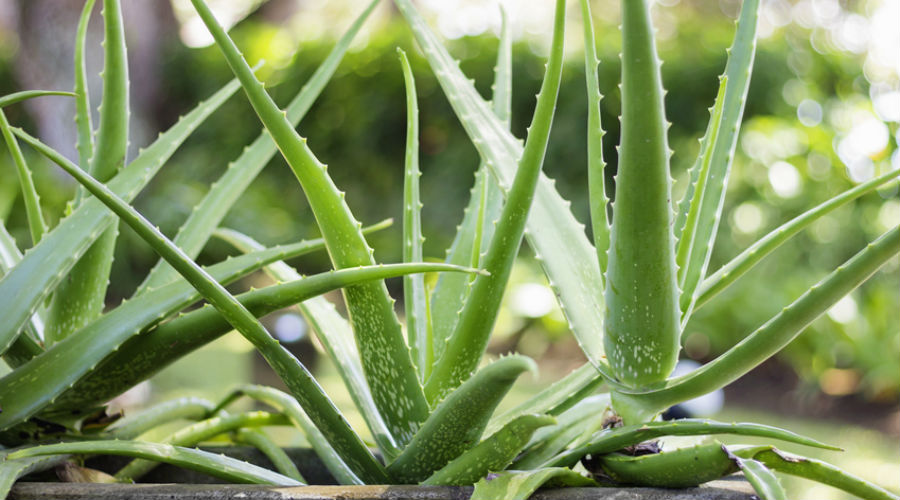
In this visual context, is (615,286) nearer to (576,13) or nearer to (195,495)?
(195,495)

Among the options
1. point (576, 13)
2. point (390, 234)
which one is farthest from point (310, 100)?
point (576, 13)

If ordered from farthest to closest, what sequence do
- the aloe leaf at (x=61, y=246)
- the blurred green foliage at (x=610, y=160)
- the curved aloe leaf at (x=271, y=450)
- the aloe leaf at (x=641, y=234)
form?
the blurred green foliage at (x=610, y=160)
the curved aloe leaf at (x=271, y=450)
the aloe leaf at (x=61, y=246)
the aloe leaf at (x=641, y=234)

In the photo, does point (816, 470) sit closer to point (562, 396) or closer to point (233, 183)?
point (562, 396)

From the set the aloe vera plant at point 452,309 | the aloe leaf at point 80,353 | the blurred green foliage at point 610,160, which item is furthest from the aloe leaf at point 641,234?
the blurred green foliage at point 610,160

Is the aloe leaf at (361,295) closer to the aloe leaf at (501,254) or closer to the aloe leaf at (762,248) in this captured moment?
the aloe leaf at (501,254)

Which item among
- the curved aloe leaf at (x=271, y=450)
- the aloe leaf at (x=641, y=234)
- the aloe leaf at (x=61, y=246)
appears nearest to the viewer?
the aloe leaf at (x=641, y=234)

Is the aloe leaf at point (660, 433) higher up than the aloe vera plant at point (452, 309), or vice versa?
the aloe vera plant at point (452, 309)

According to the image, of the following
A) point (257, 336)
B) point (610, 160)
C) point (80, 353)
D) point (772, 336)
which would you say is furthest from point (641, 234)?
point (610, 160)

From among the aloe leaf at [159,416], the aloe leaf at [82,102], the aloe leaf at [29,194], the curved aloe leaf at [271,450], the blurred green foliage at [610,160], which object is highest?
the blurred green foliage at [610,160]

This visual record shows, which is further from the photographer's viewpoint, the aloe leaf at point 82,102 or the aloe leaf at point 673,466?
the aloe leaf at point 82,102
